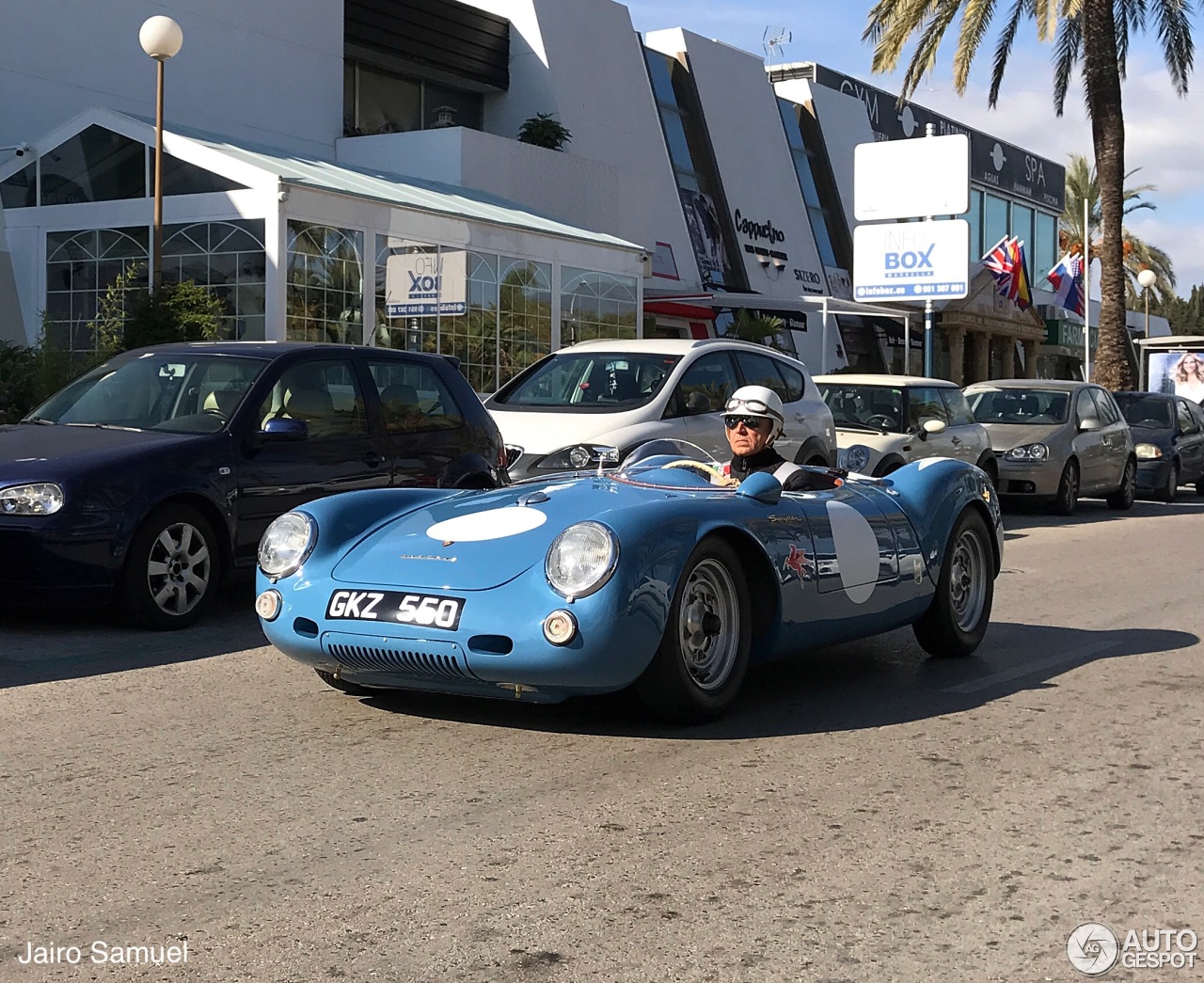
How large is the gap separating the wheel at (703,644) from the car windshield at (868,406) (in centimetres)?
1046

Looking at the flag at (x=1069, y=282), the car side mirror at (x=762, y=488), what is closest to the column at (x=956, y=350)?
the flag at (x=1069, y=282)

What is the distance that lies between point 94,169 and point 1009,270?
79.5 ft

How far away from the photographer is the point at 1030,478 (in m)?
17.7

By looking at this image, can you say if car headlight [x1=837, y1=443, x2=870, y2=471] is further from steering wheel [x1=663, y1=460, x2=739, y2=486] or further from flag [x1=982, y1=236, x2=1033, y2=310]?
flag [x1=982, y1=236, x2=1033, y2=310]

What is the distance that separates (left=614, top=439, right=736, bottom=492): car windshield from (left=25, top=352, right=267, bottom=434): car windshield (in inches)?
124

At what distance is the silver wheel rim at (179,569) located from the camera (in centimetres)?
818

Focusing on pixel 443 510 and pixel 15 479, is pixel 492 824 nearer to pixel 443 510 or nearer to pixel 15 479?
pixel 443 510

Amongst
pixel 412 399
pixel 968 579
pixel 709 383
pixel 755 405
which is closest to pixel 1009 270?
pixel 709 383

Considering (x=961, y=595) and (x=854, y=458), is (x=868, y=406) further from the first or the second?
(x=854, y=458)

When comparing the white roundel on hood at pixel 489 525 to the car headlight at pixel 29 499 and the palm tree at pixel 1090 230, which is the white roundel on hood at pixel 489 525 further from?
the palm tree at pixel 1090 230
